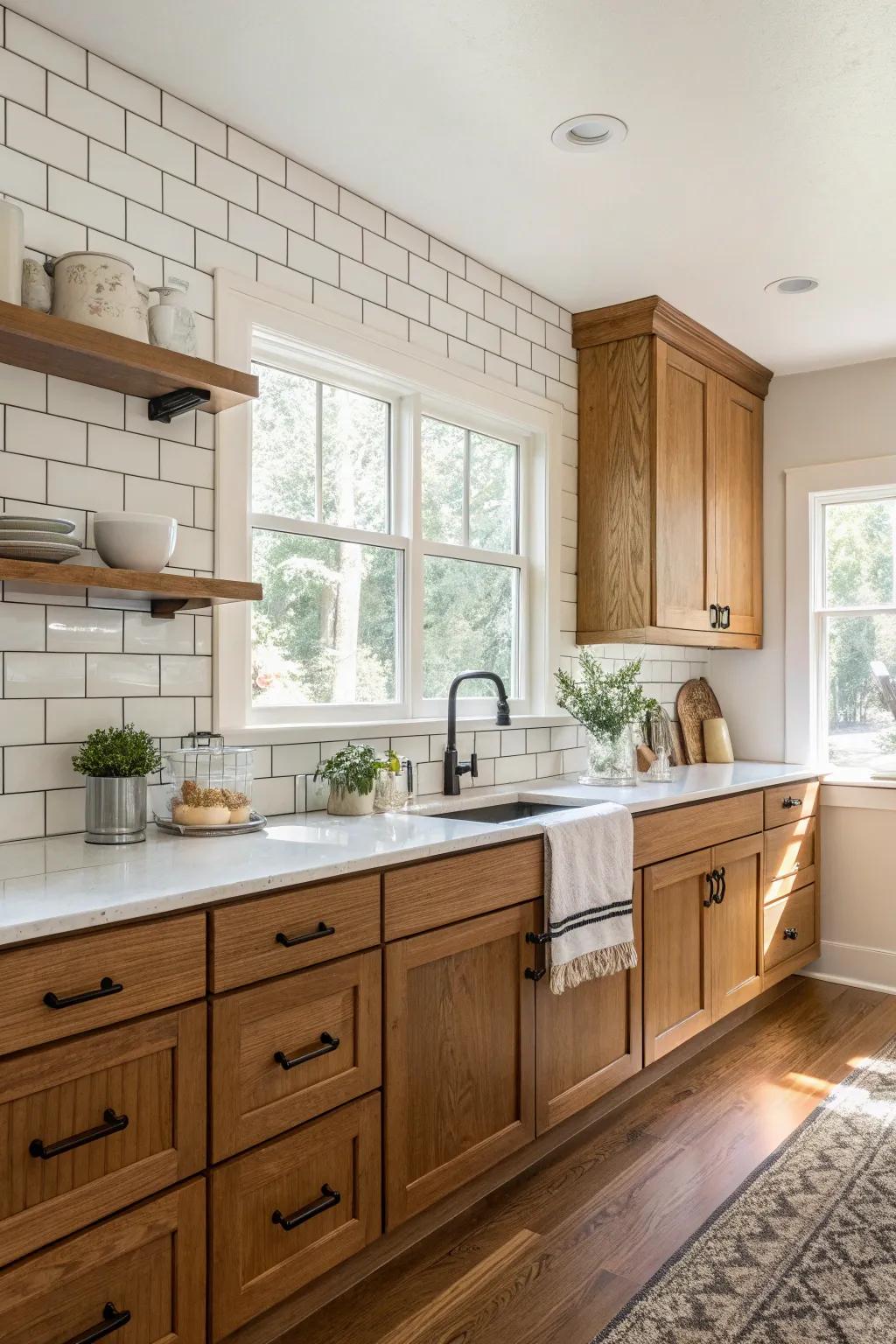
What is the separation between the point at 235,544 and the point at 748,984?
2393 mm

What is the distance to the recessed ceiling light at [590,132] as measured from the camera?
239cm

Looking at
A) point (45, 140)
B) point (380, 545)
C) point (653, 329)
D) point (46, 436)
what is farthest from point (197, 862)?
point (653, 329)

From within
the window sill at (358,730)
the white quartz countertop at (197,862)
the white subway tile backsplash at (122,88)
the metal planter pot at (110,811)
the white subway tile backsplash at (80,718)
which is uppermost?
the white subway tile backsplash at (122,88)

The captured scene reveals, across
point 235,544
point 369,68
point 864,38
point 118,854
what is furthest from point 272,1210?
point 864,38

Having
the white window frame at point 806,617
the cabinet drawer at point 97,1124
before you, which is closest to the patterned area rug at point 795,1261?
the cabinet drawer at point 97,1124

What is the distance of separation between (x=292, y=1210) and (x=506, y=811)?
1483mm

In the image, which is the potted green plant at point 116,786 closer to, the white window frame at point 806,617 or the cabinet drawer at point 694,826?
the cabinet drawer at point 694,826

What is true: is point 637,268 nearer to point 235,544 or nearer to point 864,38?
point 864,38

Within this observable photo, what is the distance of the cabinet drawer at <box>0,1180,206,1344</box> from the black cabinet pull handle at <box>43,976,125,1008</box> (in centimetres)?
35

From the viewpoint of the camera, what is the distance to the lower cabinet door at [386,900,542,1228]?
203cm

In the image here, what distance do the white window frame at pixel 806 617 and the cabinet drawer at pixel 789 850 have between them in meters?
0.41

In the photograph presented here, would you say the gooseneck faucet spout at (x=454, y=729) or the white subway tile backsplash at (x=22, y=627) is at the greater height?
the white subway tile backsplash at (x=22, y=627)

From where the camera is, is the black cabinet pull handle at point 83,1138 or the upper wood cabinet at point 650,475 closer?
the black cabinet pull handle at point 83,1138

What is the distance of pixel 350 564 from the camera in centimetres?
291
